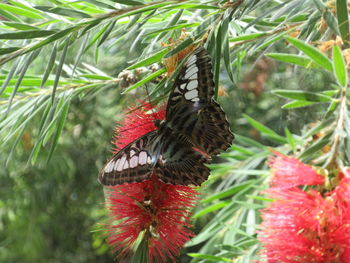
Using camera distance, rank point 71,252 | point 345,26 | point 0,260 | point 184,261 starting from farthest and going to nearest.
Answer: point 71,252 → point 0,260 → point 184,261 → point 345,26

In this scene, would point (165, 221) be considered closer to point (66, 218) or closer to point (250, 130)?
point (250, 130)

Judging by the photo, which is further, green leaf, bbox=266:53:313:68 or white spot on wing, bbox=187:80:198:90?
white spot on wing, bbox=187:80:198:90

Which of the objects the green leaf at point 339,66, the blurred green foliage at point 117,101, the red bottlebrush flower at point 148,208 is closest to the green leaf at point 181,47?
the blurred green foliage at point 117,101

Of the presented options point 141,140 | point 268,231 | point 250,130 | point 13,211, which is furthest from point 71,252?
point 268,231

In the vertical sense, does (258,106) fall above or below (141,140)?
above

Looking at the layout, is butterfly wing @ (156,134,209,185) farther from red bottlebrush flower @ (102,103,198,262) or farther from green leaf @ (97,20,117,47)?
green leaf @ (97,20,117,47)

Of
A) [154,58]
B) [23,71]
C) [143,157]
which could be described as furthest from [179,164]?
[23,71]

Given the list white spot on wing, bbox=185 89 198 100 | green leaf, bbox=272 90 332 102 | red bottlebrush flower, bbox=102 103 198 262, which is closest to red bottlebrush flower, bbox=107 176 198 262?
red bottlebrush flower, bbox=102 103 198 262
